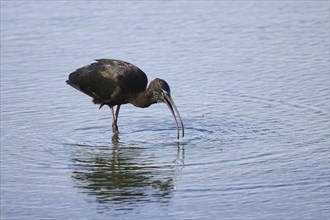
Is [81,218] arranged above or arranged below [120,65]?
below

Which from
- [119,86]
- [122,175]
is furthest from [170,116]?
[122,175]

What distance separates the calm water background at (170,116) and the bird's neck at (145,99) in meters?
0.28

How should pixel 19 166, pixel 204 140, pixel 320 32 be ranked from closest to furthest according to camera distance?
pixel 19 166 < pixel 204 140 < pixel 320 32

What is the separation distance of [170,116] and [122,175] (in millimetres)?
2305

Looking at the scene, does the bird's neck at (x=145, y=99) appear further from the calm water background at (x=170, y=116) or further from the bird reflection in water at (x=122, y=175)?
the bird reflection in water at (x=122, y=175)

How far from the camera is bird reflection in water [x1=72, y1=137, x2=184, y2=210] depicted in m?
9.28

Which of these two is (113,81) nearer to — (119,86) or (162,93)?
(119,86)

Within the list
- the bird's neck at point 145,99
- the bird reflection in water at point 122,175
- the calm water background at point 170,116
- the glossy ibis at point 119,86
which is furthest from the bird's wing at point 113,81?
the bird reflection in water at point 122,175

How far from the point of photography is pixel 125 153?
35.6ft

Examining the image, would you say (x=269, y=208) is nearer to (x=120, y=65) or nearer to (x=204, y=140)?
(x=204, y=140)

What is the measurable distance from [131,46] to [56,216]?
23.0 feet

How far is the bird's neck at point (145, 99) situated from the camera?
38.2 feet

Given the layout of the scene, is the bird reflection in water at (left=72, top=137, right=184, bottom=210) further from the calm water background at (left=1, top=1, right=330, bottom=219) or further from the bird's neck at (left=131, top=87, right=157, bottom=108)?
the bird's neck at (left=131, top=87, right=157, bottom=108)

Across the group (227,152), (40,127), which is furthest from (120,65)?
(227,152)
